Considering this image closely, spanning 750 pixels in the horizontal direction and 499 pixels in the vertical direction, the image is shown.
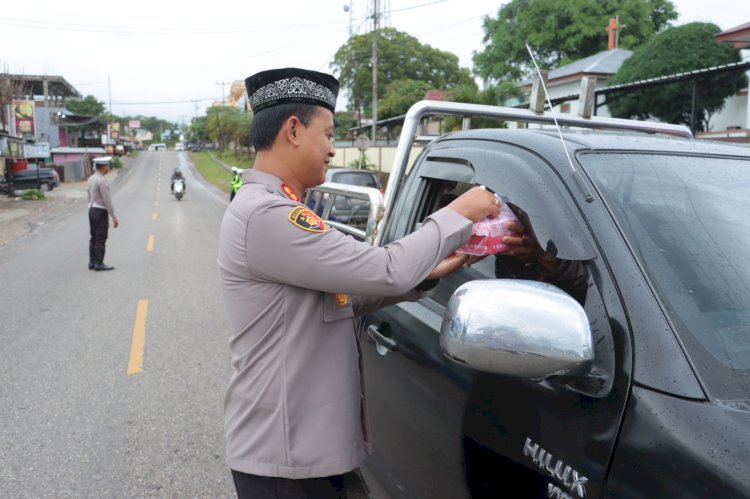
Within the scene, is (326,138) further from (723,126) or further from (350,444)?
(723,126)

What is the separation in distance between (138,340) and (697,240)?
5825 mm

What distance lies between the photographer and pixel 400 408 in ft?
7.57

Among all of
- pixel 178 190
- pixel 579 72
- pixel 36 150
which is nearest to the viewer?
pixel 579 72

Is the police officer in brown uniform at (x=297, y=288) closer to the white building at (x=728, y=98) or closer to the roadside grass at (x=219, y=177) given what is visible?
the white building at (x=728, y=98)

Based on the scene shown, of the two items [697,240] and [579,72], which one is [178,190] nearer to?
[579,72]

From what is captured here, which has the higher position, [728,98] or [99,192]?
[728,98]

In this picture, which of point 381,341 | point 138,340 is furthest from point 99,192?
point 381,341

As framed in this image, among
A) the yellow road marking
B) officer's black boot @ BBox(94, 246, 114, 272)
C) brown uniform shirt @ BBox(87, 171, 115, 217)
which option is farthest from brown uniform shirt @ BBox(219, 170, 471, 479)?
brown uniform shirt @ BBox(87, 171, 115, 217)

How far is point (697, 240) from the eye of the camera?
1.65 m

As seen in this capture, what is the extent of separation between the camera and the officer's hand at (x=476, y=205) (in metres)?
A: 1.63

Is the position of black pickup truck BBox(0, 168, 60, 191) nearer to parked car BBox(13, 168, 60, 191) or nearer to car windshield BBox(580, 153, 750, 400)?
parked car BBox(13, 168, 60, 191)

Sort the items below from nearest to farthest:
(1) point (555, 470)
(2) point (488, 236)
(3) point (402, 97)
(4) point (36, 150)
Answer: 1. (1) point (555, 470)
2. (2) point (488, 236)
3. (4) point (36, 150)
4. (3) point (402, 97)

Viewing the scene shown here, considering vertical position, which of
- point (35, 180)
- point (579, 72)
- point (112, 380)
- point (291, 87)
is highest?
point (579, 72)

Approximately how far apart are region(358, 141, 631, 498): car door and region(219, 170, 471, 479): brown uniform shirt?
30 cm
